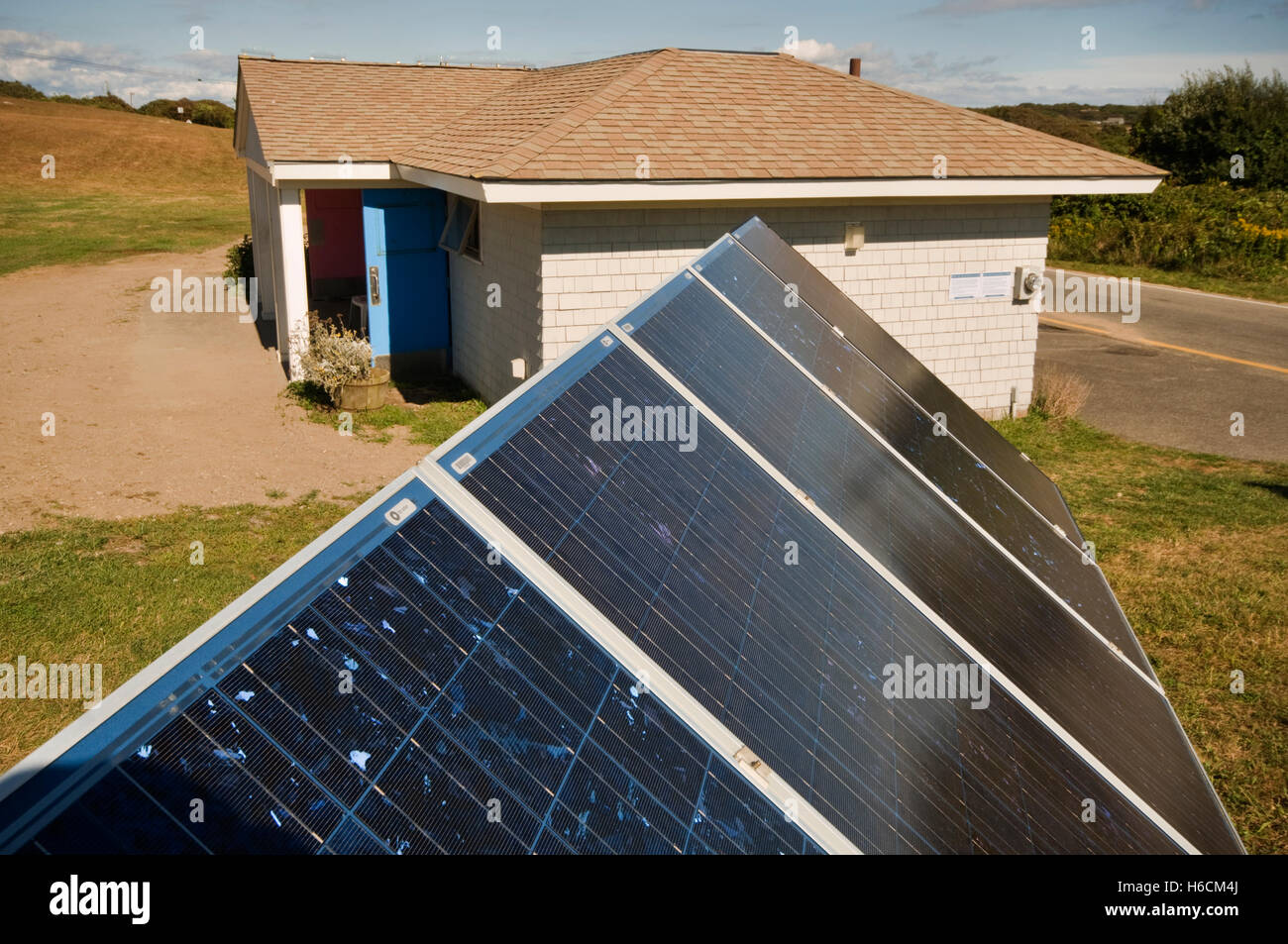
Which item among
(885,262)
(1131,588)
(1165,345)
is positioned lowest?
(1131,588)

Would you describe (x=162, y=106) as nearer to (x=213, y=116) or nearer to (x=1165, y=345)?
(x=213, y=116)

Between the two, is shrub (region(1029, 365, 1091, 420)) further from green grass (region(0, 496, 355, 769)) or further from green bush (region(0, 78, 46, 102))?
green bush (region(0, 78, 46, 102))

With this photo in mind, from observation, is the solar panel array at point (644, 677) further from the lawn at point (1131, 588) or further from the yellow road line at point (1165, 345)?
the yellow road line at point (1165, 345)

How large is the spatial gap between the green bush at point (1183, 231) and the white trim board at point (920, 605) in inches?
1187

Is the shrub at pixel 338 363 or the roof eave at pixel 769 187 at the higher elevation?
the roof eave at pixel 769 187

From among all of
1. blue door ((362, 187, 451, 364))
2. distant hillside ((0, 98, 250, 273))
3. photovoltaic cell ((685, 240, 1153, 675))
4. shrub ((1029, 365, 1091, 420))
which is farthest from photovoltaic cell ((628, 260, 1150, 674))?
distant hillside ((0, 98, 250, 273))

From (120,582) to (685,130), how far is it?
8261mm

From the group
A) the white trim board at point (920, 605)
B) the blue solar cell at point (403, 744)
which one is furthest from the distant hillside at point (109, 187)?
the blue solar cell at point (403, 744)

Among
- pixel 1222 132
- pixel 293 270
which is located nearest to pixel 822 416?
pixel 293 270

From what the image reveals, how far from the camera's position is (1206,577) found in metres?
8.94

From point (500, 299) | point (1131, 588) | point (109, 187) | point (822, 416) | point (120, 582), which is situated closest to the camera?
point (822, 416)

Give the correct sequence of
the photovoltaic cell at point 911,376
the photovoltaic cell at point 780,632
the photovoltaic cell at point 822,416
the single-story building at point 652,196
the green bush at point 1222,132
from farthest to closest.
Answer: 1. the green bush at point 1222,132
2. the single-story building at point 652,196
3. the photovoltaic cell at point 911,376
4. the photovoltaic cell at point 822,416
5. the photovoltaic cell at point 780,632

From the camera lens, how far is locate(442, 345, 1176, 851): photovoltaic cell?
2350mm

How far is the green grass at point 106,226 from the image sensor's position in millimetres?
31500
